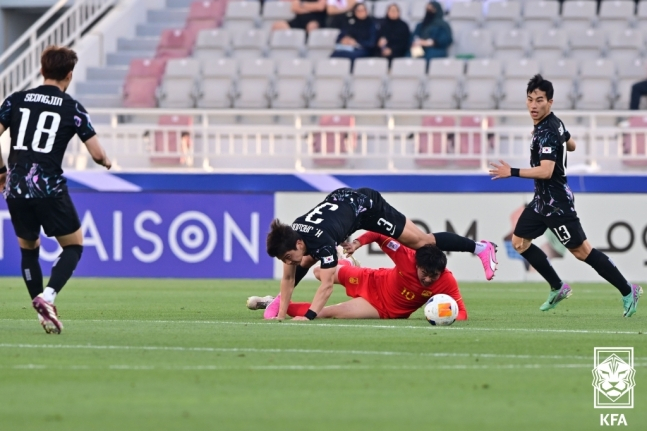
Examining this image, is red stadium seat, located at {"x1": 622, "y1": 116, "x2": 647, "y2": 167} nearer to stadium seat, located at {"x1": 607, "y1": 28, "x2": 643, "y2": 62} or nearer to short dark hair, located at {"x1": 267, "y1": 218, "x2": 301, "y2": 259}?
stadium seat, located at {"x1": 607, "y1": 28, "x2": 643, "y2": 62}

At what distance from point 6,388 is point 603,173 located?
46.9 ft

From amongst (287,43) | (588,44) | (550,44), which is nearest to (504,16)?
(550,44)

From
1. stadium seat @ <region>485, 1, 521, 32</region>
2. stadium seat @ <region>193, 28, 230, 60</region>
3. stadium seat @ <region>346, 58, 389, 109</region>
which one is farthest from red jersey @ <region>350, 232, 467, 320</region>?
stadium seat @ <region>485, 1, 521, 32</region>

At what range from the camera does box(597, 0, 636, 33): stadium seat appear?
2334 centimetres

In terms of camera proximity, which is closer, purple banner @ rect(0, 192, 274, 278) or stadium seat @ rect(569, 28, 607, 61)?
purple banner @ rect(0, 192, 274, 278)

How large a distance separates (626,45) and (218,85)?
7.47 meters

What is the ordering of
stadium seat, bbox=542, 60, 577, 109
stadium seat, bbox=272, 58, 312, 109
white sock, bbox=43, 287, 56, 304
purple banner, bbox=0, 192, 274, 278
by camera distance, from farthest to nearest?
stadium seat, bbox=272, 58, 312, 109, stadium seat, bbox=542, 60, 577, 109, purple banner, bbox=0, 192, 274, 278, white sock, bbox=43, 287, 56, 304

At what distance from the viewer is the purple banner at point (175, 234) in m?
19.4

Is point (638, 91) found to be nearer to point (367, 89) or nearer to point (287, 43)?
point (367, 89)

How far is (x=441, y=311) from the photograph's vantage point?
33.1 ft

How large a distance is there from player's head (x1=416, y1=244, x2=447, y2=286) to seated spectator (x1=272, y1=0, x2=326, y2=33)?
14.0 metres

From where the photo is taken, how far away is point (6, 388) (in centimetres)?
650

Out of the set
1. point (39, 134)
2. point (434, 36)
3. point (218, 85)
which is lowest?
point (218, 85)

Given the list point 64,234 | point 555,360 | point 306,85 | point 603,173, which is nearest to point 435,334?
point 555,360
